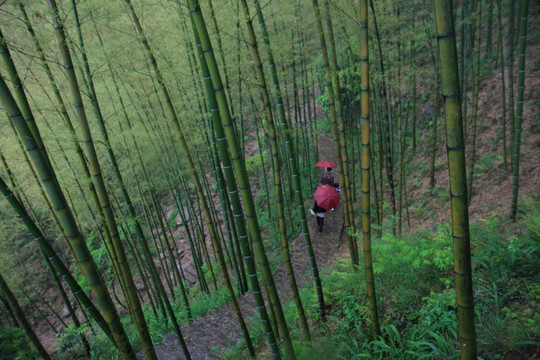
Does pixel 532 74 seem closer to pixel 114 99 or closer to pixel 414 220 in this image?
pixel 414 220

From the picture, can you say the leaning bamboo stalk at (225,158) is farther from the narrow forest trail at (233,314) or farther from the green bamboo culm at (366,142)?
the narrow forest trail at (233,314)

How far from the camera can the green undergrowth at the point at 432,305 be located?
6.59ft

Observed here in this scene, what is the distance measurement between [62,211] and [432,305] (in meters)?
2.77

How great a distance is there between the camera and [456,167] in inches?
46.0

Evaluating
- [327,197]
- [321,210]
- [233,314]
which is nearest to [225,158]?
[233,314]

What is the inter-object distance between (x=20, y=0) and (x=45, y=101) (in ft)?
8.75

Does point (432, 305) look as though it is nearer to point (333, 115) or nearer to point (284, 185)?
point (333, 115)

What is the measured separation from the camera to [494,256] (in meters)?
2.68

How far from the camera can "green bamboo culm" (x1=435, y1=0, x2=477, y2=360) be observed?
1.07 meters

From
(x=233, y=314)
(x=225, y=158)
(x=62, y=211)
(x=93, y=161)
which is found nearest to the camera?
(x=62, y=211)

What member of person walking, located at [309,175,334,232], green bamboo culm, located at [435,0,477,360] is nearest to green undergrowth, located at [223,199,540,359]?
green bamboo culm, located at [435,0,477,360]

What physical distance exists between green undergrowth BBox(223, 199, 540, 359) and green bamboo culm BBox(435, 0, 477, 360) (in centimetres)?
86

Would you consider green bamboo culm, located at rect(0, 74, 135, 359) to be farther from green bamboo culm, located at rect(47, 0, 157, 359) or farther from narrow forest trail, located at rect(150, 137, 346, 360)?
narrow forest trail, located at rect(150, 137, 346, 360)

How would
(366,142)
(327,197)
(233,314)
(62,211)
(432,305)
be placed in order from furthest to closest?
(327,197)
(233,314)
(432,305)
(366,142)
(62,211)
